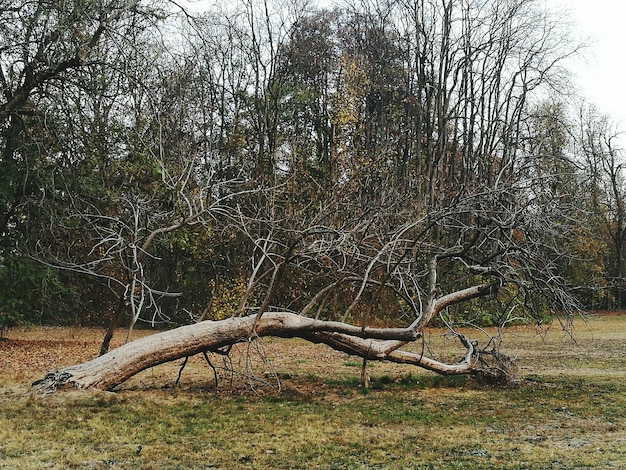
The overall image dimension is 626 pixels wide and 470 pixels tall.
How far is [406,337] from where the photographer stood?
8.00 metres

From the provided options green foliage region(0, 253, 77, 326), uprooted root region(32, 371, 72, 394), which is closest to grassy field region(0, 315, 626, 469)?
uprooted root region(32, 371, 72, 394)

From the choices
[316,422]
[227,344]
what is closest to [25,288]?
[227,344]

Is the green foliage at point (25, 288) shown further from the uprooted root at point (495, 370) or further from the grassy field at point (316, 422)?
the uprooted root at point (495, 370)

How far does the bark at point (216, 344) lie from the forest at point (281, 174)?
0.11m

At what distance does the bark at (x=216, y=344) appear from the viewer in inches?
280

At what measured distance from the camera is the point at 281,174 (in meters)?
21.4

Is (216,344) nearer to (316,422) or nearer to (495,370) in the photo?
(316,422)

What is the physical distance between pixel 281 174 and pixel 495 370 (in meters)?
13.5

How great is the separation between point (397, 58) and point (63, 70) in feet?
53.9

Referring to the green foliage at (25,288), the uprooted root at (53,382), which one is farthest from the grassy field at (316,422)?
the green foliage at (25,288)

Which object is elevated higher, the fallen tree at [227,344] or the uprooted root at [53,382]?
the fallen tree at [227,344]

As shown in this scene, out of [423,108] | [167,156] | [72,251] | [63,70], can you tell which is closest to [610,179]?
[423,108]

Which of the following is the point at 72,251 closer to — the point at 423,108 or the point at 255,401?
the point at 255,401

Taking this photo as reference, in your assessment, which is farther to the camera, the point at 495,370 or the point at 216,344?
the point at 495,370
